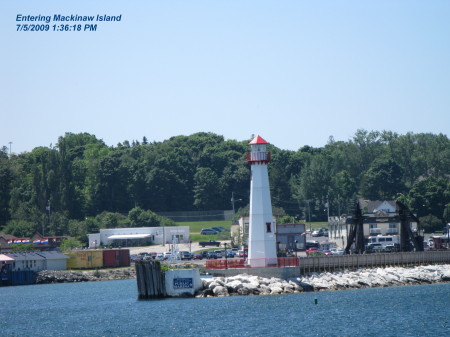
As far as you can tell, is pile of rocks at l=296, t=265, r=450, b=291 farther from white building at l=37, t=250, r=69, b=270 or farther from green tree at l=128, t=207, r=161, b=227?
green tree at l=128, t=207, r=161, b=227

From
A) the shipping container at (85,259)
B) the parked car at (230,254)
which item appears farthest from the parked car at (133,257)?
the parked car at (230,254)

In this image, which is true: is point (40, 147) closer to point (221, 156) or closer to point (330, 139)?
point (221, 156)

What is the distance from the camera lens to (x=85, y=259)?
96.7 m

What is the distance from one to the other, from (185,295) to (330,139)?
12089 cm

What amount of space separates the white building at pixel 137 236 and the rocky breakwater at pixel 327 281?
52.1m

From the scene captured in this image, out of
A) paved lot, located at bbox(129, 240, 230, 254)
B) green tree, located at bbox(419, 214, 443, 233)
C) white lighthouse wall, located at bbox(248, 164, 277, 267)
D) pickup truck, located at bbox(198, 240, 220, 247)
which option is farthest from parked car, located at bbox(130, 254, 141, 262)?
white lighthouse wall, located at bbox(248, 164, 277, 267)

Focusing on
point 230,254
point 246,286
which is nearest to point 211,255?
point 230,254

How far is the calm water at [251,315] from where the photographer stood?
44750 millimetres

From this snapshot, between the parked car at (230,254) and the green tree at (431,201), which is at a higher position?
the green tree at (431,201)

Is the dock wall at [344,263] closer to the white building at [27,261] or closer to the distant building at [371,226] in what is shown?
the distant building at [371,226]

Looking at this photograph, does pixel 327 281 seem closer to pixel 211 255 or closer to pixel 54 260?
pixel 211 255

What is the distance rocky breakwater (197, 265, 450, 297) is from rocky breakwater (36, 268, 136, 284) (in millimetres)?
33311

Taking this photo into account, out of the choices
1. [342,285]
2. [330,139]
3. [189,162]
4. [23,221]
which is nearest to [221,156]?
[189,162]

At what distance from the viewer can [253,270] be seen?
59.2 m
